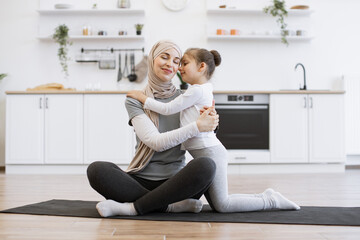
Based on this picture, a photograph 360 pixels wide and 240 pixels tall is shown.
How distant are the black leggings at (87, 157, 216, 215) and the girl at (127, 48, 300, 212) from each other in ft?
0.37

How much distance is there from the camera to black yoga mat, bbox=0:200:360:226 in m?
1.81

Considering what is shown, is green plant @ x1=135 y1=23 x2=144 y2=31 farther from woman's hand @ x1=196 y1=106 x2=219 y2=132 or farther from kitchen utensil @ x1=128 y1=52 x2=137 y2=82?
woman's hand @ x1=196 y1=106 x2=219 y2=132

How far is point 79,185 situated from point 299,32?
311 cm

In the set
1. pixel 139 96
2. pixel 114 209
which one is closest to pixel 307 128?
pixel 139 96

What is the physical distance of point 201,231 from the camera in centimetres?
162

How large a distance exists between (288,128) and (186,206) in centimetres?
276

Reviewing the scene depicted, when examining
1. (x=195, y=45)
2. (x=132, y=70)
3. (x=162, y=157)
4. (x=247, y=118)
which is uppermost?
(x=195, y=45)

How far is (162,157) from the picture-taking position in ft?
6.68

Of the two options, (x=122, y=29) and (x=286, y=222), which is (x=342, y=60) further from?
(x=286, y=222)

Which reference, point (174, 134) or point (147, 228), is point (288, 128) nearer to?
point (174, 134)

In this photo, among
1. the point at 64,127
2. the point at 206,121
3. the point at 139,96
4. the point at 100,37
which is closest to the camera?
the point at 206,121

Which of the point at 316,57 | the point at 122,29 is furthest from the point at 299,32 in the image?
the point at 122,29

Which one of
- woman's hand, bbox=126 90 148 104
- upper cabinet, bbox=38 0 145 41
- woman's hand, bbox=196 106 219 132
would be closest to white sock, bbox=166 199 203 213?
woman's hand, bbox=196 106 219 132

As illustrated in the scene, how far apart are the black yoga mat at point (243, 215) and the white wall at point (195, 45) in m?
2.95
